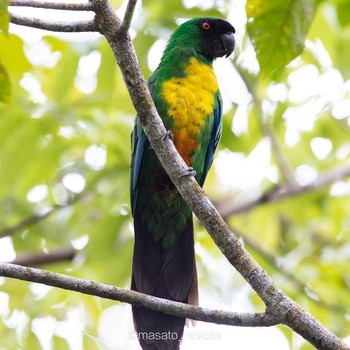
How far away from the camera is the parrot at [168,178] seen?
171 inches

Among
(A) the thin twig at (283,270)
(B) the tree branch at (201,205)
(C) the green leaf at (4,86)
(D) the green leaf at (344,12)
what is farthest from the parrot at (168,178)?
(C) the green leaf at (4,86)

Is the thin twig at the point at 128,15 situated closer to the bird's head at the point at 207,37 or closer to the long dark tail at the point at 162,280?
the long dark tail at the point at 162,280

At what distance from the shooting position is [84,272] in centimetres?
518

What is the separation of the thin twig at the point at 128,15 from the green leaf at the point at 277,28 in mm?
692

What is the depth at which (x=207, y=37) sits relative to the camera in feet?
16.9

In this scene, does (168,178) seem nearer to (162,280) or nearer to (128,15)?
(162,280)

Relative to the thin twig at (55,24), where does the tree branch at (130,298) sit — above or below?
below

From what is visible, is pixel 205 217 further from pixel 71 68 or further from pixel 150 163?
pixel 71 68

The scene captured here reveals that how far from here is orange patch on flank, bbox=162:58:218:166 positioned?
14.3ft

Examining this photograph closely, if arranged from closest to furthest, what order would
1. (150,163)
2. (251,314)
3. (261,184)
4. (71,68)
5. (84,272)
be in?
(251,314) < (150,163) < (71,68) < (84,272) < (261,184)

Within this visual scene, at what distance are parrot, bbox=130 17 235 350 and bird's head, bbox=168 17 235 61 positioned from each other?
0.83ft

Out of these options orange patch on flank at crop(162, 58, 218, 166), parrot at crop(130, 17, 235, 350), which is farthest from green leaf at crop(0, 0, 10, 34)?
orange patch on flank at crop(162, 58, 218, 166)

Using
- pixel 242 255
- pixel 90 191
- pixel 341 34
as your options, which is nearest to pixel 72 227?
pixel 90 191

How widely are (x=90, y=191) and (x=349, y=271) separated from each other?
2279 mm
